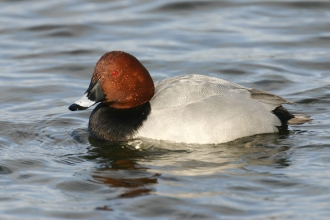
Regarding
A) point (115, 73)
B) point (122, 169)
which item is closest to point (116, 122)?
point (115, 73)

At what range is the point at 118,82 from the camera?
685cm

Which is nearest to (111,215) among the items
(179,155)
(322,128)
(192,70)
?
(179,155)

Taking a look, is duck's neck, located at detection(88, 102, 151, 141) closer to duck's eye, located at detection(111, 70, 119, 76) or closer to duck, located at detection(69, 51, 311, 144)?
duck, located at detection(69, 51, 311, 144)

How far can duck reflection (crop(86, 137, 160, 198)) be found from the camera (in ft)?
18.4

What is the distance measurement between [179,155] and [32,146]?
5.40 ft

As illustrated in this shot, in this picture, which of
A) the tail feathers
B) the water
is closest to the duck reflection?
the water

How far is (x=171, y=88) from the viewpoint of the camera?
675 centimetres

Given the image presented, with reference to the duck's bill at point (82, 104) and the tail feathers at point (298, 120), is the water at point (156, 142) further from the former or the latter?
the duck's bill at point (82, 104)

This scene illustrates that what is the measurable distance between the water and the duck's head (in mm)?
506

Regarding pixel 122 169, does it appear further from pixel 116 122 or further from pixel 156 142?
pixel 116 122

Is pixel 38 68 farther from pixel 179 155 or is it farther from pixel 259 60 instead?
pixel 179 155

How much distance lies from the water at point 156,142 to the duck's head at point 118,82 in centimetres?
51

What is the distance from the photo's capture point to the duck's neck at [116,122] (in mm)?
6668

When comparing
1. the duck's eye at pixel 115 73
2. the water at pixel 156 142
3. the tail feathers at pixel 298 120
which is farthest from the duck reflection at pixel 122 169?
the tail feathers at pixel 298 120
